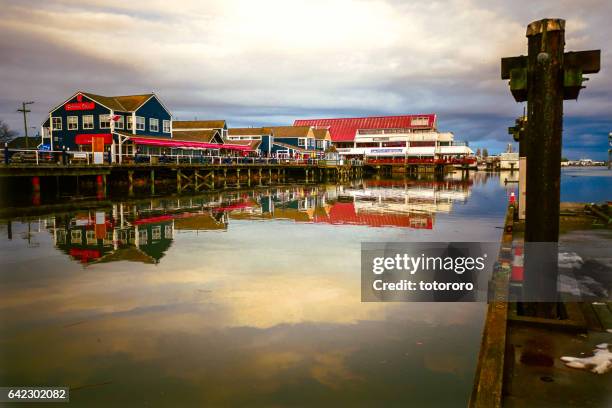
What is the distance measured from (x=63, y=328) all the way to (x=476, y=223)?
15.6m

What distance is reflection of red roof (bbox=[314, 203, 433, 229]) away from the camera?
17.3 metres

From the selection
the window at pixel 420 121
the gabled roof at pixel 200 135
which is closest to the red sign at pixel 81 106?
the gabled roof at pixel 200 135

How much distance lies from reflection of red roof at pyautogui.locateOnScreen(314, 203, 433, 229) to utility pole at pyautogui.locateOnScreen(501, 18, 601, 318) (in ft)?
37.5

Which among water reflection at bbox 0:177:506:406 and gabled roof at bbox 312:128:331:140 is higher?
gabled roof at bbox 312:128:331:140

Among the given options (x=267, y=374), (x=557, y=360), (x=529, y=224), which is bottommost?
(x=267, y=374)

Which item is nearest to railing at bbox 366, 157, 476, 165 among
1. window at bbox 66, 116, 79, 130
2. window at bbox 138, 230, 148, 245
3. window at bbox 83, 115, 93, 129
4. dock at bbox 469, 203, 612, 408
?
window at bbox 83, 115, 93, 129

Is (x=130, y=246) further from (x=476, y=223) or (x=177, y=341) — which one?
(x=476, y=223)

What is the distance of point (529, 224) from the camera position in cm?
534

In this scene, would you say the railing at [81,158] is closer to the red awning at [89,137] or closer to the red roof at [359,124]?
the red awning at [89,137]

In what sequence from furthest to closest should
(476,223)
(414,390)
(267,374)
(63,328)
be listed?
1. (476,223)
2. (63,328)
3. (267,374)
4. (414,390)

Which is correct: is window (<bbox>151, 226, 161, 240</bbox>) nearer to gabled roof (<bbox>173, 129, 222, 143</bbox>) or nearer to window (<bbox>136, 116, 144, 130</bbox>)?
window (<bbox>136, 116, 144, 130</bbox>)

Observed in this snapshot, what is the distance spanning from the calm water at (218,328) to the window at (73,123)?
3930 centimetres

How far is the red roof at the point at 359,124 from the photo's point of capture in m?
95.7

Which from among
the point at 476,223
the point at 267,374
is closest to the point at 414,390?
the point at 267,374
